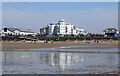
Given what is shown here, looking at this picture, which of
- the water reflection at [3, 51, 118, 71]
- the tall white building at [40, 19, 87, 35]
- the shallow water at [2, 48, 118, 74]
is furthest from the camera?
the tall white building at [40, 19, 87, 35]

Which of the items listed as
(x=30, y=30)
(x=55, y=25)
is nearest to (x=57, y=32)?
(x=55, y=25)

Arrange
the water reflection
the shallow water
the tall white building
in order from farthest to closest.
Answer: the tall white building → the water reflection → the shallow water

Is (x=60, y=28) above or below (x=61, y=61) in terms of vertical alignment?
above

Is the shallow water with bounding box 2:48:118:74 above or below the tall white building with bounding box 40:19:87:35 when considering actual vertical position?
below

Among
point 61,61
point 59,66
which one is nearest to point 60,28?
point 61,61

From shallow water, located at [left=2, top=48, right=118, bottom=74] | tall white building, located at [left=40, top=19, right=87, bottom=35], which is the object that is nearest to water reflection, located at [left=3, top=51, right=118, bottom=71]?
shallow water, located at [left=2, top=48, right=118, bottom=74]

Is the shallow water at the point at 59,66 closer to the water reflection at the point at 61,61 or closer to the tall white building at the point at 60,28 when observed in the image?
the water reflection at the point at 61,61

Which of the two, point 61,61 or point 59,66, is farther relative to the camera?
point 61,61

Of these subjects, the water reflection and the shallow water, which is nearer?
the shallow water

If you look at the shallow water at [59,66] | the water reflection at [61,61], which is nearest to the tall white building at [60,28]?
the water reflection at [61,61]

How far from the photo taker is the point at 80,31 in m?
182

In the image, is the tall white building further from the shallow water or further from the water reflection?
the shallow water

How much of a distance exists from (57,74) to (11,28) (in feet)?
520

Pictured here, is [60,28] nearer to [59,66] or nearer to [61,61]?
[61,61]
